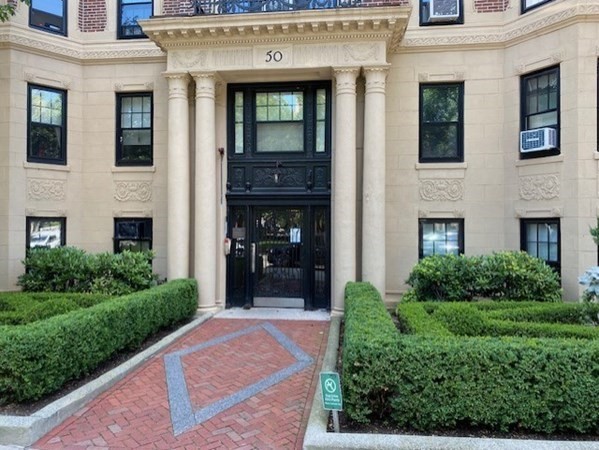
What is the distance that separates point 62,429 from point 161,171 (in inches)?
277

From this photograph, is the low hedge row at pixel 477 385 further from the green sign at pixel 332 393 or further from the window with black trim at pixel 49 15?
the window with black trim at pixel 49 15

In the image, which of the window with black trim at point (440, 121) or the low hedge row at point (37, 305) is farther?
the window with black trim at point (440, 121)

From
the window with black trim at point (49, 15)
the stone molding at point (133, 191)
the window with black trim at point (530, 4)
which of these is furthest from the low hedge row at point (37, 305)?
the window with black trim at point (530, 4)

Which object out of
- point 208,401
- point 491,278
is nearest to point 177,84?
point 208,401

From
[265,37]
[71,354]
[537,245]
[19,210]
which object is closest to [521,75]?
[537,245]

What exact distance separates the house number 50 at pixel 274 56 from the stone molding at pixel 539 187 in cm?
586

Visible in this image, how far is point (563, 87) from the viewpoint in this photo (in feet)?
28.2

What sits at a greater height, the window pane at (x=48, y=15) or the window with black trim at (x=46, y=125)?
the window pane at (x=48, y=15)

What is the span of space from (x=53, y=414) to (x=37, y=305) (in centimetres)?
311

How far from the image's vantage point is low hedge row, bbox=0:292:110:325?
21.5 ft

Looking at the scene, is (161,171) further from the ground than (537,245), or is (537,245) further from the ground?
(161,171)

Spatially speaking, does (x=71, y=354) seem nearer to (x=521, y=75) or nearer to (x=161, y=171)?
(x=161, y=171)

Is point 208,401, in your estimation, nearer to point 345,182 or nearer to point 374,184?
point 345,182

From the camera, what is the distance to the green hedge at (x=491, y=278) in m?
8.14
